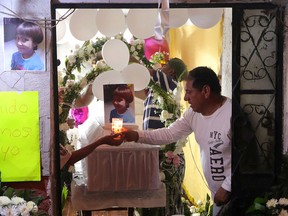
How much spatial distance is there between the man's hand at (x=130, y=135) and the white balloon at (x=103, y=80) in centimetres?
18

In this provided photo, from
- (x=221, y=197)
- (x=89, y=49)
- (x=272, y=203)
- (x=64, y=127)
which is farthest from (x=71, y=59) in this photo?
(x=272, y=203)

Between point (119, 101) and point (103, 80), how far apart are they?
0.12 m

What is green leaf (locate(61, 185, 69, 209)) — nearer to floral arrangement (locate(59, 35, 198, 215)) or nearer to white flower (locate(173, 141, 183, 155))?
floral arrangement (locate(59, 35, 198, 215))

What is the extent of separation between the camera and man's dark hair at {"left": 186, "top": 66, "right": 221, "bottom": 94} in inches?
74.0

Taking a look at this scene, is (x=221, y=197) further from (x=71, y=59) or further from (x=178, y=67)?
(x=71, y=59)

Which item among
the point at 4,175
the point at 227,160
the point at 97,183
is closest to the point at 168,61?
the point at 227,160

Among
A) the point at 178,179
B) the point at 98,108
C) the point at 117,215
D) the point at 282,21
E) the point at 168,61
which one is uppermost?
the point at 282,21

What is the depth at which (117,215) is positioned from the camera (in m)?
1.90

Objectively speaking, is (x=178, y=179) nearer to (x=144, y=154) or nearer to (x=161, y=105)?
(x=144, y=154)

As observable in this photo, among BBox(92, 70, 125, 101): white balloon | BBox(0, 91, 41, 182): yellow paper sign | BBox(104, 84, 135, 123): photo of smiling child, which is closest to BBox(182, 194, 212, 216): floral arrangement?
BBox(104, 84, 135, 123): photo of smiling child

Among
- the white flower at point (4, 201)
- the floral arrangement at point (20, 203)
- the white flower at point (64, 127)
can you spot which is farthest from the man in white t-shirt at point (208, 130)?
the white flower at point (4, 201)

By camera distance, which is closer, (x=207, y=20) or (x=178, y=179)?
(x=207, y=20)

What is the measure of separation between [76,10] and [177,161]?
83 cm

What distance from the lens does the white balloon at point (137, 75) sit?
74.7 inches
